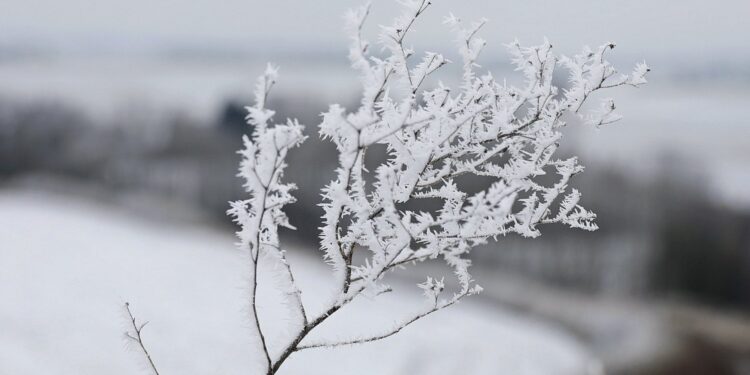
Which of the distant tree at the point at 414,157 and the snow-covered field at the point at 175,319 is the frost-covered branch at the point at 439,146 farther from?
the snow-covered field at the point at 175,319

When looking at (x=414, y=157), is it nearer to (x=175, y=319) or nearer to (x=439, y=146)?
(x=439, y=146)

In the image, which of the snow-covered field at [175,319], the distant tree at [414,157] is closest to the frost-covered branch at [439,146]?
the distant tree at [414,157]

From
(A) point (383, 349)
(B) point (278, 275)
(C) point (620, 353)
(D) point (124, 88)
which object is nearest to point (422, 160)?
(B) point (278, 275)

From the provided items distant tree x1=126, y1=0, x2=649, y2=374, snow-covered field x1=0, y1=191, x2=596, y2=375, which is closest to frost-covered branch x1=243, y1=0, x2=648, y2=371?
distant tree x1=126, y1=0, x2=649, y2=374

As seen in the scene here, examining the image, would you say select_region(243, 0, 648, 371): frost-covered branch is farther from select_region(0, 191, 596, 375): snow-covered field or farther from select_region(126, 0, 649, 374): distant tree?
select_region(0, 191, 596, 375): snow-covered field

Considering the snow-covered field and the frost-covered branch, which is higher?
the snow-covered field

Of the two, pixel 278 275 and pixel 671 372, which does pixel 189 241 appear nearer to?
pixel 671 372
